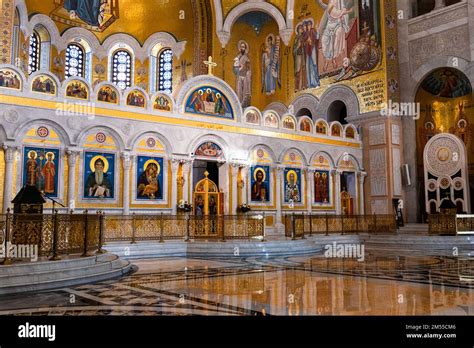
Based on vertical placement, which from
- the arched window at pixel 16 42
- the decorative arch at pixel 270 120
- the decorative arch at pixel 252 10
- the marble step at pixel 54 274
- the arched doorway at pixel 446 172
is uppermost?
the decorative arch at pixel 252 10

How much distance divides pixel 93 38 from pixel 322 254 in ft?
57.8

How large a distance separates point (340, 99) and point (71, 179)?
1462 centimetres

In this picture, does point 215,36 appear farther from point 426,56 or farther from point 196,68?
point 426,56

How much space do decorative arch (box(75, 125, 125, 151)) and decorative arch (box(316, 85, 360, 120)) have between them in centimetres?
1256

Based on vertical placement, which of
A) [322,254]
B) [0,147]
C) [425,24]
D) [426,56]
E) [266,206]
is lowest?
[322,254]

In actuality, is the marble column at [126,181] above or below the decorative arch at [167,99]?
below

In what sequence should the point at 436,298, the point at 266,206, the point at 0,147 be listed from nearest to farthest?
the point at 436,298 < the point at 0,147 < the point at 266,206

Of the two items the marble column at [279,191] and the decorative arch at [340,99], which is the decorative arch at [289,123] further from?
the decorative arch at [340,99]

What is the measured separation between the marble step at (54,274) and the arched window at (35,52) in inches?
667

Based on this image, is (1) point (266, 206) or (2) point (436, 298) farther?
(1) point (266, 206)

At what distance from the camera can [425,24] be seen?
2134 cm

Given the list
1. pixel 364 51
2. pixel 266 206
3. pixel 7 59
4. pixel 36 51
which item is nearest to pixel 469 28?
pixel 364 51

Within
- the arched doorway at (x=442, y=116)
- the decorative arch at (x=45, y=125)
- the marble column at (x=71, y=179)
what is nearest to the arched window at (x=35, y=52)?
the decorative arch at (x=45, y=125)

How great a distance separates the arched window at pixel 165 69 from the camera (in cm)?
2589
